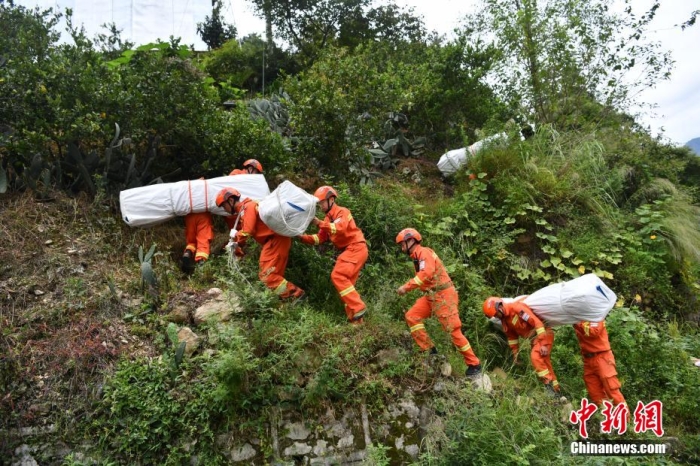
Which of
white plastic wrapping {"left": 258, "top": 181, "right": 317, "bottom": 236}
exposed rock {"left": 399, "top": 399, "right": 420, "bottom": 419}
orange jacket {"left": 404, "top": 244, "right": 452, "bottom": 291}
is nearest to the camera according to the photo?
exposed rock {"left": 399, "top": 399, "right": 420, "bottom": 419}

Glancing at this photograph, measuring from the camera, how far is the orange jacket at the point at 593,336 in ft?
19.6

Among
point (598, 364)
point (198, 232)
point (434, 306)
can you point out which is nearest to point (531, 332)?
point (598, 364)

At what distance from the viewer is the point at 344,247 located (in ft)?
20.1

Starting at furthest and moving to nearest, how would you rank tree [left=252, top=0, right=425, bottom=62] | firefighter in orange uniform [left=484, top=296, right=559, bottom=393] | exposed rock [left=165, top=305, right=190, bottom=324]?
tree [left=252, top=0, right=425, bottom=62], firefighter in orange uniform [left=484, top=296, right=559, bottom=393], exposed rock [left=165, top=305, right=190, bottom=324]

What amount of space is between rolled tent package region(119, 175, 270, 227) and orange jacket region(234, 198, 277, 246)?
573 millimetres

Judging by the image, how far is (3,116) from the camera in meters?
6.62

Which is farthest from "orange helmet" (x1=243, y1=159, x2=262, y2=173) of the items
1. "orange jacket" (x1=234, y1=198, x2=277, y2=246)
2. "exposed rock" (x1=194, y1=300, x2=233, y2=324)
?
"exposed rock" (x1=194, y1=300, x2=233, y2=324)

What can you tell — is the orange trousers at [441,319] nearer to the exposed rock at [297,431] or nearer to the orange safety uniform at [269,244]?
the orange safety uniform at [269,244]

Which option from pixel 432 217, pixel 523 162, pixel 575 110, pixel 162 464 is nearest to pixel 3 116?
pixel 162 464

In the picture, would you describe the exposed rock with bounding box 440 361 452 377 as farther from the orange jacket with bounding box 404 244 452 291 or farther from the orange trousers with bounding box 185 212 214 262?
the orange trousers with bounding box 185 212 214 262

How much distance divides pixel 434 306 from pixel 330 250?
1908 mm

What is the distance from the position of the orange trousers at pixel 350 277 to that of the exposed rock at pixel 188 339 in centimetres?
159

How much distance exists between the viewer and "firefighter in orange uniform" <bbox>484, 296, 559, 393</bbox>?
5.93m

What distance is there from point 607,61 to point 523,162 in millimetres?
3401
